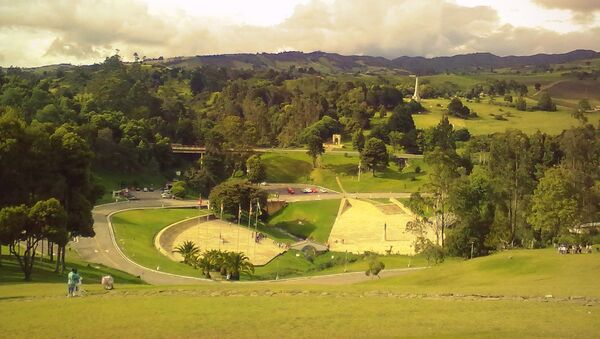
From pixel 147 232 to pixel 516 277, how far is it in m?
43.1

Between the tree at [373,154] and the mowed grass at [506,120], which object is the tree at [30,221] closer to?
the tree at [373,154]

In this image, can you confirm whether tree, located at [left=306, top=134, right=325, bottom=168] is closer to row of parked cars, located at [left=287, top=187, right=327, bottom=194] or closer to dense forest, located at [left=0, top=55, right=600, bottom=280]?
dense forest, located at [left=0, top=55, right=600, bottom=280]

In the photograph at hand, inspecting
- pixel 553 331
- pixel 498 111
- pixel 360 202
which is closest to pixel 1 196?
pixel 553 331

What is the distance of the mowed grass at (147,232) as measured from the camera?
4976 cm

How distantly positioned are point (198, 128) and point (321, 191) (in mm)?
38530

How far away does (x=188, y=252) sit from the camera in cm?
5394

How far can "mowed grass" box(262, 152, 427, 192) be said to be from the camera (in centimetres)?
9353

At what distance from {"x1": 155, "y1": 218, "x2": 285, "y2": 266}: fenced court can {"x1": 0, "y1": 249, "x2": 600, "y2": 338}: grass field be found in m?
31.0

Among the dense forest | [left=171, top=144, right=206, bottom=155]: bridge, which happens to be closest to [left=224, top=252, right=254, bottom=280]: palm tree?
the dense forest

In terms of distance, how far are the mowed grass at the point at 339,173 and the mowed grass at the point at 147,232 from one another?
30.4 meters

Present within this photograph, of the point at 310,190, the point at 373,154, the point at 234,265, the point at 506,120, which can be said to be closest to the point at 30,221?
the point at 234,265

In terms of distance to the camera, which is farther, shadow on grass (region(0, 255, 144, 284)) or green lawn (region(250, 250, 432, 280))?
green lawn (region(250, 250, 432, 280))

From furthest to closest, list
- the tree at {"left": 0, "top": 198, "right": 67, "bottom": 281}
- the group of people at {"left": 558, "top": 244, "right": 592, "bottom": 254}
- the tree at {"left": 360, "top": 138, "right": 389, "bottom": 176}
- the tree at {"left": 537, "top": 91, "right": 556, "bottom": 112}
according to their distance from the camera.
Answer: the tree at {"left": 537, "top": 91, "right": 556, "bottom": 112} → the tree at {"left": 360, "top": 138, "right": 389, "bottom": 176} → the group of people at {"left": 558, "top": 244, "right": 592, "bottom": 254} → the tree at {"left": 0, "top": 198, "right": 67, "bottom": 281}

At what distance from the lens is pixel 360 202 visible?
8469 centimetres
